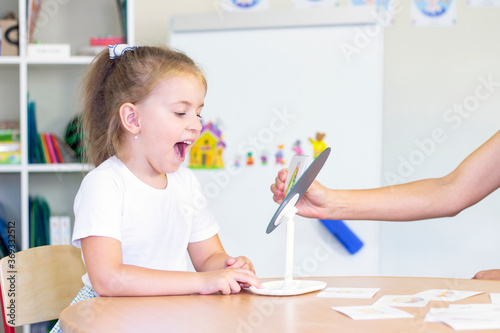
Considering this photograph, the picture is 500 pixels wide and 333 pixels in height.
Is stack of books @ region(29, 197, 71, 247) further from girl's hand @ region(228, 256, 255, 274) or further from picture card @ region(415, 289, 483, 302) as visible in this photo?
picture card @ region(415, 289, 483, 302)

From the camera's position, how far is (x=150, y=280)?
1.11 meters

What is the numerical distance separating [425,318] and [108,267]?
1.86ft

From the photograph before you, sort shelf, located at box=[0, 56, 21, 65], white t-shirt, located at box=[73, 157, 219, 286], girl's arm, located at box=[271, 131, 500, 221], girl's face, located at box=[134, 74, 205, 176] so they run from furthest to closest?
shelf, located at box=[0, 56, 21, 65] → girl's arm, located at box=[271, 131, 500, 221] → girl's face, located at box=[134, 74, 205, 176] → white t-shirt, located at box=[73, 157, 219, 286]

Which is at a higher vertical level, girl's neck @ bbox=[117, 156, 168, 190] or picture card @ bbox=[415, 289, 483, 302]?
girl's neck @ bbox=[117, 156, 168, 190]

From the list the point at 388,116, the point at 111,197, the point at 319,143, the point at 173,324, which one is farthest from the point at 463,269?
the point at 173,324

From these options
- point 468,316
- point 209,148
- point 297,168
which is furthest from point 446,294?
point 209,148

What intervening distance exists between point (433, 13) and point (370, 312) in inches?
83.5

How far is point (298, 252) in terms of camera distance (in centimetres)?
239

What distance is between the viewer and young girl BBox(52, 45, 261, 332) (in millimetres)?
1296

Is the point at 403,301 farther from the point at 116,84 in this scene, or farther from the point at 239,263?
the point at 116,84

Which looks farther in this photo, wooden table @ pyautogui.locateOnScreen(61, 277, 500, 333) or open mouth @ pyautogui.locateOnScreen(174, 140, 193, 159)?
open mouth @ pyautogui.locateOnScreen(174, 140, 193, 159)

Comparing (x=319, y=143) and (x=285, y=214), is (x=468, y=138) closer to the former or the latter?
(x=319, y=143)

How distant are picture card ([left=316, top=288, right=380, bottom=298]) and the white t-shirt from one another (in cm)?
41

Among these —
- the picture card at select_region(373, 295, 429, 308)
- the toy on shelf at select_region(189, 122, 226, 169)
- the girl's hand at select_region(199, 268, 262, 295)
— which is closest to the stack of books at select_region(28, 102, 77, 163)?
the toy on shelf at select_region(189, 122, 226, 169)
